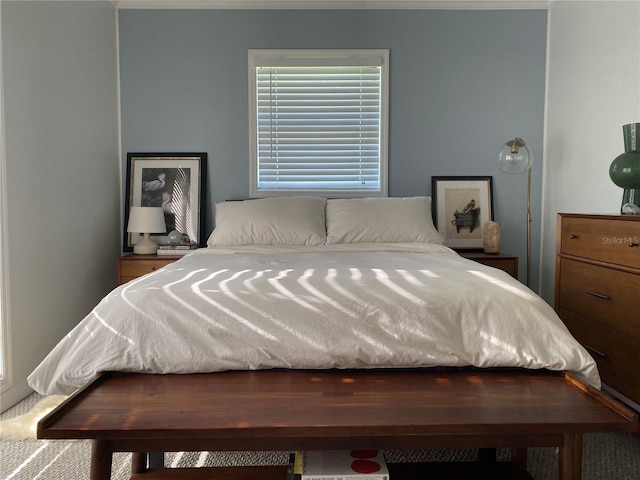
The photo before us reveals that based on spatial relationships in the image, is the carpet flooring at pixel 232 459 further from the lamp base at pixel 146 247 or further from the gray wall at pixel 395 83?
the gray wall at pixel 395 83

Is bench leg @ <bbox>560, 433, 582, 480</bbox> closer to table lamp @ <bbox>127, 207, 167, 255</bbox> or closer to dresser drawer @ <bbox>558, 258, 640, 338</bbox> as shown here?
dresser drawer @ <bbox>558, 258, 640, 338</bbox>

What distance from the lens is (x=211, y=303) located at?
5.50 feet

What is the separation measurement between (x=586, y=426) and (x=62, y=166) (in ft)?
10.3

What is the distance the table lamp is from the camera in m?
3.55

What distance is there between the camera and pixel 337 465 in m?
1.40

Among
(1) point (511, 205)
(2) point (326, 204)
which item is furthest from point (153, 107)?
(1) point (511, 205)

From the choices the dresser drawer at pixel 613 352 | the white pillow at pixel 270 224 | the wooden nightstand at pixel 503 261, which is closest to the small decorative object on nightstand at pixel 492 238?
the wooden nightstand at pixel 503 261

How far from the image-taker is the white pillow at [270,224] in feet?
10.4

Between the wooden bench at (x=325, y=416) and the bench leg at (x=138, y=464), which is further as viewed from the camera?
the bench leg at (x=138, y=464)

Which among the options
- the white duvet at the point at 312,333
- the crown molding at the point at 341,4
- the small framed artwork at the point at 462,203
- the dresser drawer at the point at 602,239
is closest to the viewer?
the white duvet at the point at 312,333

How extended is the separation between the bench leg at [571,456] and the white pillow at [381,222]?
1.90 metres

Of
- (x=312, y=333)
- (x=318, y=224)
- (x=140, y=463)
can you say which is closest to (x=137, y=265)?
(x=318, y=224)

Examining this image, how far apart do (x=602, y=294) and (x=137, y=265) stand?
2.91 meters

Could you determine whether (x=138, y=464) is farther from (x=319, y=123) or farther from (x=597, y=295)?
(x=319, y=123)
